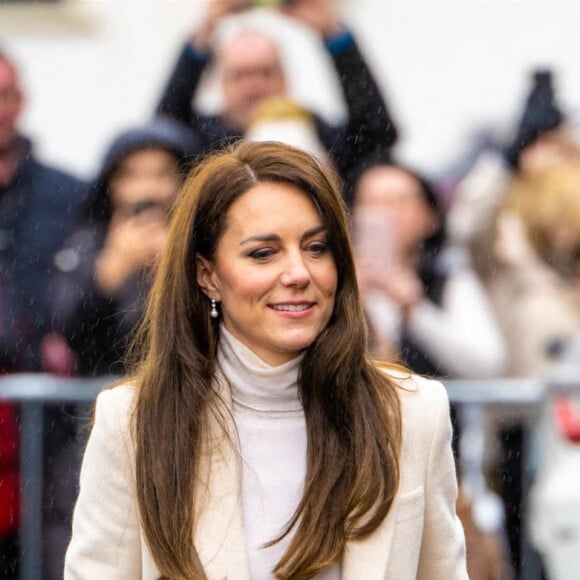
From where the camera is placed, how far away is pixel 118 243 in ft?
17.9

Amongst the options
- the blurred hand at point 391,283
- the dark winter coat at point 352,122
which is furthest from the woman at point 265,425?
the dark winter coat at point 352,122

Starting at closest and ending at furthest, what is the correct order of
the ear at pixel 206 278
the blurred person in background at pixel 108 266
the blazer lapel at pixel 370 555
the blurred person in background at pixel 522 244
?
1. the blazer lapel at pixel 370 555
2. the ear at pixel 206 278
3. the blurred person in background at pixel 108 266
4. the blurred person in background at pixel 522 244

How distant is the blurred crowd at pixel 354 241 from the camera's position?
209 inches

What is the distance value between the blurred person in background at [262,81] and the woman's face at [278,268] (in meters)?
2.58

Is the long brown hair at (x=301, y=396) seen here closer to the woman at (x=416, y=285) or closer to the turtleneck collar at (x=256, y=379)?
the turtleneck collar at (x=256, y=379)

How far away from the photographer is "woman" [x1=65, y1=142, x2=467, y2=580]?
311 centimetres

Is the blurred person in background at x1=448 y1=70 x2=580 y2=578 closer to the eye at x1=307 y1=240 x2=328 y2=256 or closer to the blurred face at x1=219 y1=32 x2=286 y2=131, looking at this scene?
the blurred face at x1=219 y1=32 x2=286 y2=131

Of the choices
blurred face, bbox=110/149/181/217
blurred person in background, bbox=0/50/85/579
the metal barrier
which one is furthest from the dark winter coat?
the metal barrier

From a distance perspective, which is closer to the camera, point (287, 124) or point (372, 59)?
point (287, 124)

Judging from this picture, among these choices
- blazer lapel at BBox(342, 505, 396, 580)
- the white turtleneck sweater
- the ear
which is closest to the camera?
blazer lapel at BBox(342, 505, 396, 580)

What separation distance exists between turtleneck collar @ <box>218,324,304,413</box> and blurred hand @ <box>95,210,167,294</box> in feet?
6.77

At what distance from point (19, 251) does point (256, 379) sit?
2552 millimetres

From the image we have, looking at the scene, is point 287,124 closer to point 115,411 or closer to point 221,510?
point 115,411

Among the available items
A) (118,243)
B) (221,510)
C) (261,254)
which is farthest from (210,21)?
(221,510)
